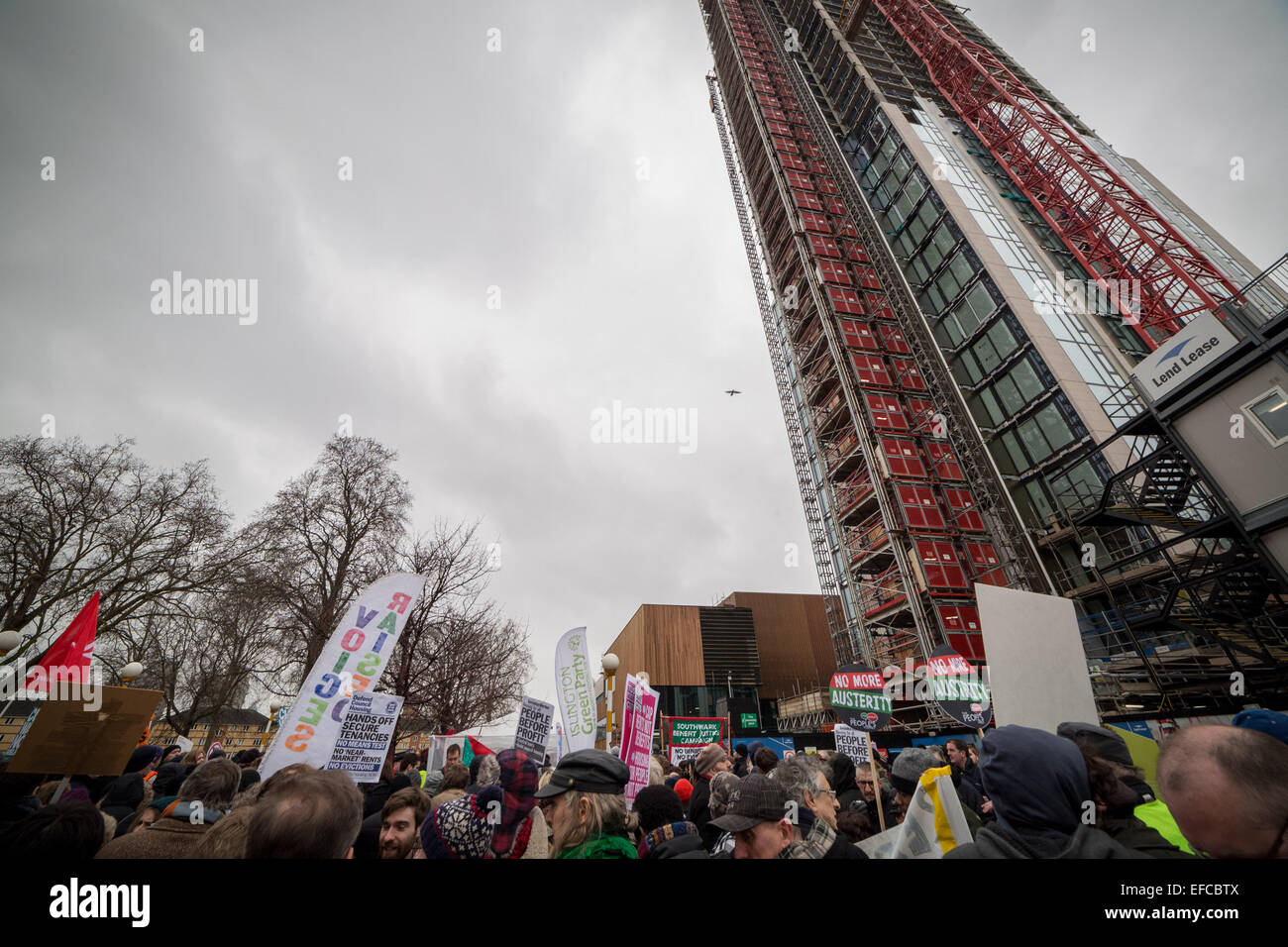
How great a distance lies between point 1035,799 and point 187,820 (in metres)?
4.08

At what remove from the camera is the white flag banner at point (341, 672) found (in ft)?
16.2

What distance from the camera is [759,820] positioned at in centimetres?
225

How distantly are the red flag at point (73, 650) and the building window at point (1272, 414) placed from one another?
66.3 feet

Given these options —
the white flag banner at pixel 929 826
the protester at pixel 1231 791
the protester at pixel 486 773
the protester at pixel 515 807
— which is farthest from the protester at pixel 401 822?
the protester at pixel 1231 791

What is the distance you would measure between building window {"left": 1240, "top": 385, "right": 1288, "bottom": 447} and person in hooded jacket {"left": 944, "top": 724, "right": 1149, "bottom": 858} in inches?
592

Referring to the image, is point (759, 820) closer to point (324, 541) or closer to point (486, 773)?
point (486, 773)

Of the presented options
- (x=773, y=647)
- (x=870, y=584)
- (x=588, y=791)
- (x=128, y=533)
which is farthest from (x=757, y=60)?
(x=588, y=791)

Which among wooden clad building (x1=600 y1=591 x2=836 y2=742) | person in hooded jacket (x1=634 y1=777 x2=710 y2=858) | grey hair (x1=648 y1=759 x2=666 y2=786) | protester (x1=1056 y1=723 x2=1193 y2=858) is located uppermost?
protester (x1=1056 y1=723 x2=1193 y2=858)

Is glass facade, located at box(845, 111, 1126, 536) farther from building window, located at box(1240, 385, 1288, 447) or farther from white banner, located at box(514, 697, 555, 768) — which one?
white banner, located at box(514, 697, 555, 768)

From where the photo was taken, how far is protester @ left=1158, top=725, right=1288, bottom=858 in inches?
61.3

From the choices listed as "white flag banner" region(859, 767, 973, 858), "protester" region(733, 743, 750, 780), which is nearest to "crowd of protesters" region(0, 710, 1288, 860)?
"white flag banner" region(859, 767, 973, 858)

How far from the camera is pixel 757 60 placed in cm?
4991
